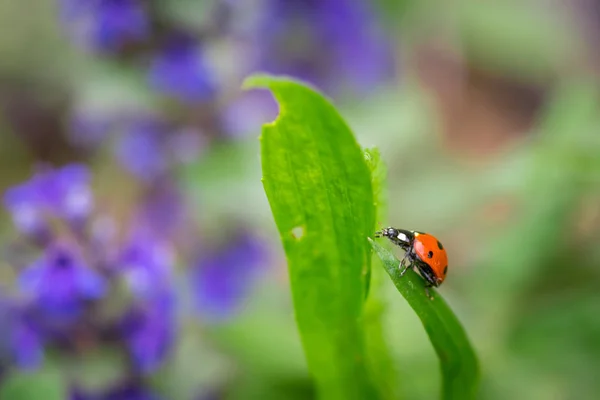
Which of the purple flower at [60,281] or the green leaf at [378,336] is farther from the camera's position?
the purple flower at [60,281]

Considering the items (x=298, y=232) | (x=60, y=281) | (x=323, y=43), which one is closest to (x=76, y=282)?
(x=60, y=281)

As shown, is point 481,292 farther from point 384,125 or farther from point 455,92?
point 455,92

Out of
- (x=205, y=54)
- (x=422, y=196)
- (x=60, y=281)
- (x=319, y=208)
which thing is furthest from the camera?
(x=422, y=196)

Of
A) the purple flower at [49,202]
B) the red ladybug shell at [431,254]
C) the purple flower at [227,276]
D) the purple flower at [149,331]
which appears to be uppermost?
the purple flower at [227,276]

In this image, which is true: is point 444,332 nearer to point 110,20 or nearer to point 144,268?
point 144,268

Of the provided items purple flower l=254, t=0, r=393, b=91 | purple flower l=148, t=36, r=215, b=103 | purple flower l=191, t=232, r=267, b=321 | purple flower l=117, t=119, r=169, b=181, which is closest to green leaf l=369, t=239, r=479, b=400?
purple flower l=191, t=232, r=267, b=321

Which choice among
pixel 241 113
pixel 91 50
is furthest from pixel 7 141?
pixel 241 113

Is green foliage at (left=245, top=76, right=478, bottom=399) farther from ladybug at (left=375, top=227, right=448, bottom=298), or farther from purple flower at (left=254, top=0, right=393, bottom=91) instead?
purple flower at (left=254, top=0, right=393, bottom=91)

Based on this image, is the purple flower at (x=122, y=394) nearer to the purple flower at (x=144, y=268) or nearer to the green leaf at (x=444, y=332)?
the purple flower at (x=144, y=268)

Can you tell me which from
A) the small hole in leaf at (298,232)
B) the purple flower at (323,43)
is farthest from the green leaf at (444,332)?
the purple flower at (323,43)
